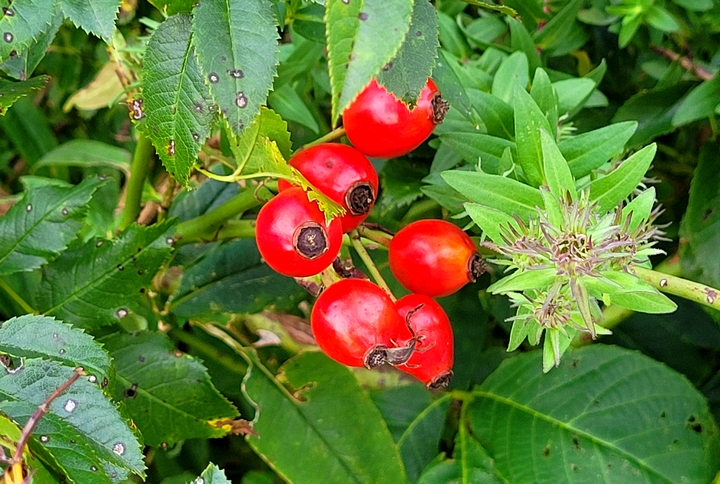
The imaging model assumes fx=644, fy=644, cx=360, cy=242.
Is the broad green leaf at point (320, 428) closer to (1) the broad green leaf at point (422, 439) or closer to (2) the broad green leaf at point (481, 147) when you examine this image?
(1) the broad green leaf at point (422, 439)

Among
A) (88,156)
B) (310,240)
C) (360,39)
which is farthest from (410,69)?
(88,156)

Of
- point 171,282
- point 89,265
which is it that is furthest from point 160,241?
point 171,282

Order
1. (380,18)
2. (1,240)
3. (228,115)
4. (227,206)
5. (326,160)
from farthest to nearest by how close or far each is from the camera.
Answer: (1,240) < (227,206) < (326,160) < (228,115) < (380,18)

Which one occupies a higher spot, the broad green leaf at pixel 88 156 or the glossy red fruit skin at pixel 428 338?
the glossy red fruit skin at pixel 428 338

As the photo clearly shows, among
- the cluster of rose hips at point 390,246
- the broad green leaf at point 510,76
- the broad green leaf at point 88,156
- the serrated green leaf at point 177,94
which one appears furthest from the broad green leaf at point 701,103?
the broad green leaf at point 88,156

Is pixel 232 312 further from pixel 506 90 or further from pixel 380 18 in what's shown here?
pixel 380 18

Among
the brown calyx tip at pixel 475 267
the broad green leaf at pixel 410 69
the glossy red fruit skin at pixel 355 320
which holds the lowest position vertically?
the glossy red fruit skin at pixel 355 320

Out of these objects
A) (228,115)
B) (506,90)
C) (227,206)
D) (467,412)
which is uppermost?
(228,115)
